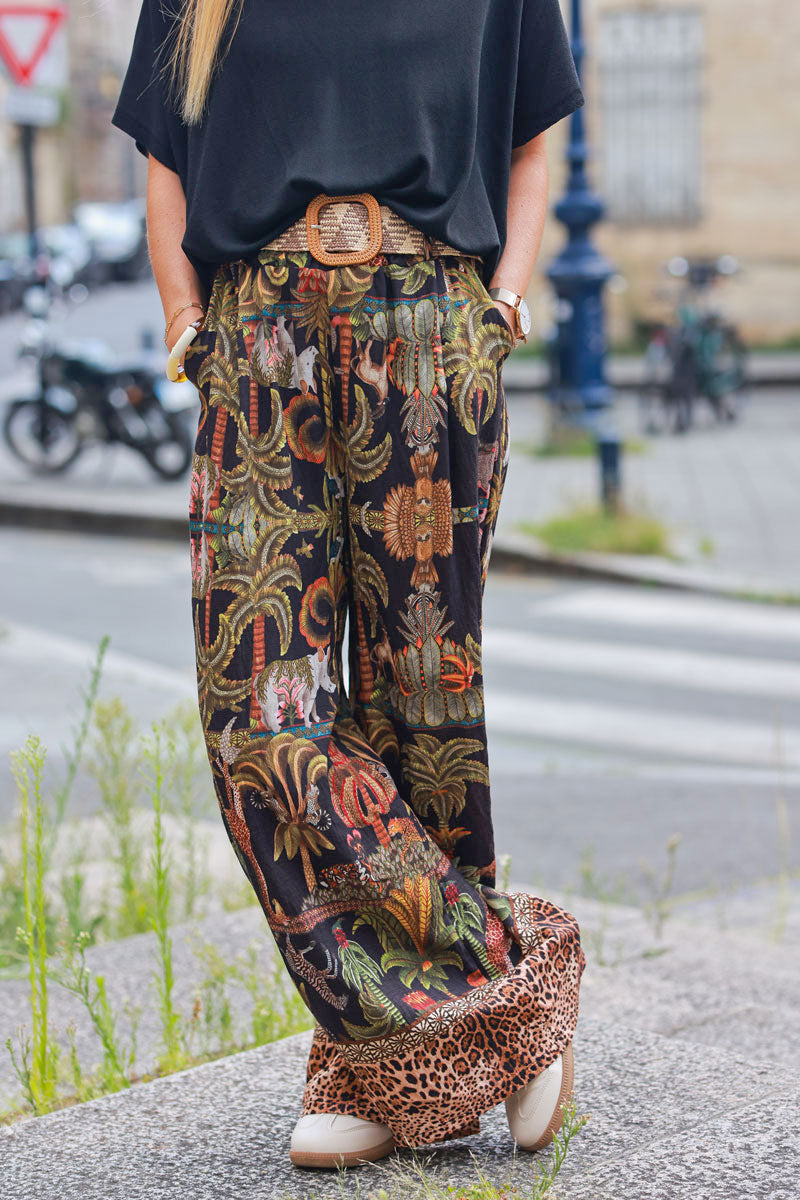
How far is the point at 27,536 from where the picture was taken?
37.7 feet

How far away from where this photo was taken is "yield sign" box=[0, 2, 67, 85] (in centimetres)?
1245

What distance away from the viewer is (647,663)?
24.2 ft

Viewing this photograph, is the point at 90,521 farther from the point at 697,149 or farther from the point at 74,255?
the point at 74,255

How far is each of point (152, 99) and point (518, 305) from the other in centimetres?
58

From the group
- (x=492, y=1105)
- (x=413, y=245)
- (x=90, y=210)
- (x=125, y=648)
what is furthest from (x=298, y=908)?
(x=90, y=210)

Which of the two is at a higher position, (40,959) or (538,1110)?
(40,959)

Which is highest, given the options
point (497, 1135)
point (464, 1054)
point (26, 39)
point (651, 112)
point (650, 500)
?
point (651, 112)

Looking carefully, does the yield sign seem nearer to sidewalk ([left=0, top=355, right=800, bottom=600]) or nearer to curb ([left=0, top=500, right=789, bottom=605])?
sidewalk ([left=0, top=355, right=800, bottom=600])

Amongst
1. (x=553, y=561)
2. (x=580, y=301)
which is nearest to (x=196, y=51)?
(x=553, y=561)

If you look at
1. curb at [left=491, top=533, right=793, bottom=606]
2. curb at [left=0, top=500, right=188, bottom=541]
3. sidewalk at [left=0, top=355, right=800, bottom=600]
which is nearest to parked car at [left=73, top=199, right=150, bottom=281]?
sidewalk at [left=0, top=355, right=800, bottom=600]

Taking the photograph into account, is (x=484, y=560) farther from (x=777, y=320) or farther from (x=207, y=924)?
(x=777, y=320)

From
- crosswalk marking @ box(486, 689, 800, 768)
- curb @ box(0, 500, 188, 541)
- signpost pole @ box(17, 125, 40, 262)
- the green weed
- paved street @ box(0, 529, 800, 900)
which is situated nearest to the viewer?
the green weed

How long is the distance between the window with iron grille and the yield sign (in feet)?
34.3

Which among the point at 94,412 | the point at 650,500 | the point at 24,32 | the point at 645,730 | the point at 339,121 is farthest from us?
the point at 94,412
